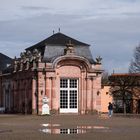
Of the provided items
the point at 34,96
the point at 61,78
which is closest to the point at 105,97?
the point at 61,78

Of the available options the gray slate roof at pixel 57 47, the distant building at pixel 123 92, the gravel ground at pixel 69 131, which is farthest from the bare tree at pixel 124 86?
the gravel ground at pixel 69 131

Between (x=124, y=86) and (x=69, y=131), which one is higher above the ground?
(x=124, y=86)

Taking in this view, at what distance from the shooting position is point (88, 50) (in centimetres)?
6975

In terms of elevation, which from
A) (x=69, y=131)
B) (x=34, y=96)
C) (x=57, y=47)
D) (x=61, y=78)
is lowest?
(x=69, y=131)

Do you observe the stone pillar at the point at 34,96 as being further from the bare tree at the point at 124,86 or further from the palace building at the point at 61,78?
the bare tree at the point at 124,86

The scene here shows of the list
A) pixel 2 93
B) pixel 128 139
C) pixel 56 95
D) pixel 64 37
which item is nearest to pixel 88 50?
pixel 64 37

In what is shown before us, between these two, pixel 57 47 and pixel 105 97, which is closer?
pixel 57 47

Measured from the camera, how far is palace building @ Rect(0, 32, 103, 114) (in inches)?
2537

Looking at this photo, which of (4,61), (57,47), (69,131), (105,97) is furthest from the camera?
(4,61)

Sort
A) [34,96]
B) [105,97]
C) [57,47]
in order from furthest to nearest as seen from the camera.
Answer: [105,97] < [57,47] < [34,96]

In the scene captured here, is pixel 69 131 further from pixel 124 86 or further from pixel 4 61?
pixel 4 61

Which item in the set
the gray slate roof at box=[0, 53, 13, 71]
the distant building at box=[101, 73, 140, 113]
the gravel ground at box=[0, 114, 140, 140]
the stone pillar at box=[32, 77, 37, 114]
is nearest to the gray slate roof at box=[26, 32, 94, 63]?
the stone pillar at box=[32, 77, 37, 114]

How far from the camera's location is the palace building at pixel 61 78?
2537 inches

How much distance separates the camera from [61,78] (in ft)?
216
